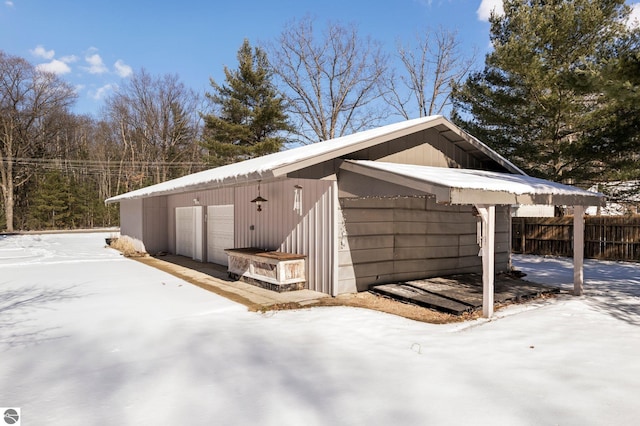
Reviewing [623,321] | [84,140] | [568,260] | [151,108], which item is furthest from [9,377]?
[84,140]

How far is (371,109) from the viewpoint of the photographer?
23.7 m

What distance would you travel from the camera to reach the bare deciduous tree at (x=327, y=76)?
73.7 ft

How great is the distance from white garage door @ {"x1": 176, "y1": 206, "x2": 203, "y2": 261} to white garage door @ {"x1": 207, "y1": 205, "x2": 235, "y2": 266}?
0.42m

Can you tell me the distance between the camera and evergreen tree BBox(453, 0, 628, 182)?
11.3 meters

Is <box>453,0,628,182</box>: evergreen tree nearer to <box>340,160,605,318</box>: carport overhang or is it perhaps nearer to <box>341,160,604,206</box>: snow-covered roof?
<box>341,160,604,206</box>: snow-covered roof

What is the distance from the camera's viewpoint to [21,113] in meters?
25.8

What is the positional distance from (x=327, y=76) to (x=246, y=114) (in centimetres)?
524

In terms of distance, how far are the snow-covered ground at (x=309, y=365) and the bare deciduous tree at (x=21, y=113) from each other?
24495 mm

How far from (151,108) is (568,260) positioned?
29607 millimetres

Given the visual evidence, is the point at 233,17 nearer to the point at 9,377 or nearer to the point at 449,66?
the point at 449,66

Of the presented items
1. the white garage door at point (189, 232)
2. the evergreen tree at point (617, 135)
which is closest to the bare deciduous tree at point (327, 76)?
the white garage door at point (189, 232)

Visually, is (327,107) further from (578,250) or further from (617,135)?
(578,250)

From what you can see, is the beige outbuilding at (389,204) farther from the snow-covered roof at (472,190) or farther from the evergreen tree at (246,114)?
the evergreen tree at (246,114)

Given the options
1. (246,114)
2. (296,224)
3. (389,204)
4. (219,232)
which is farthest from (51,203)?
(389,204)
